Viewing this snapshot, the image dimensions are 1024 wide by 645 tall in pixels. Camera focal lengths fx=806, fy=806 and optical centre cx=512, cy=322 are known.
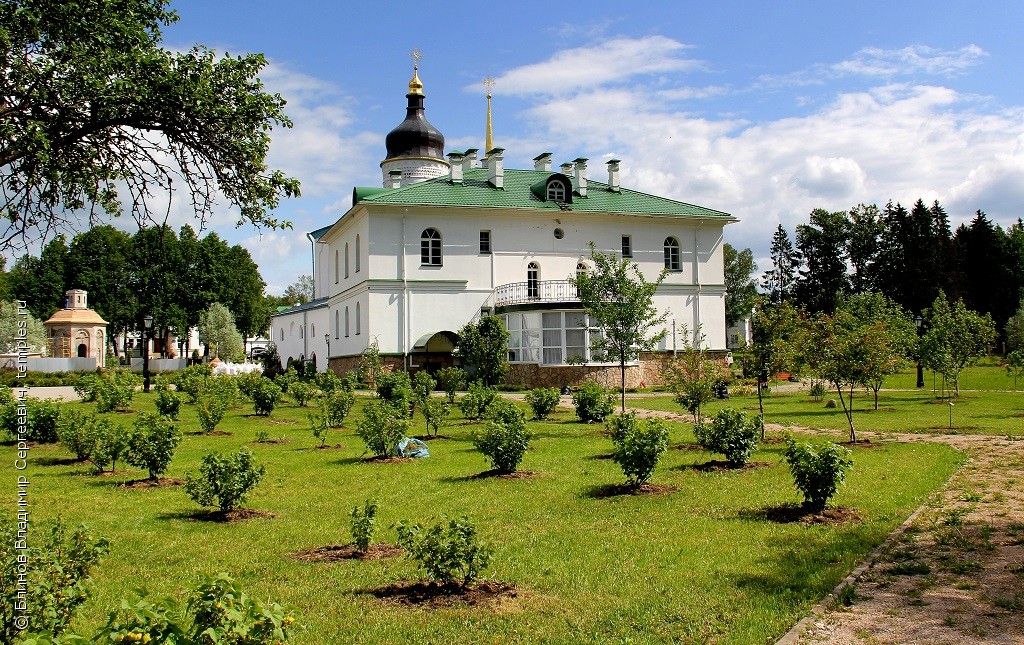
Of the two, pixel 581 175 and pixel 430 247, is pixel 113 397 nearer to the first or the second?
pixel 430 247

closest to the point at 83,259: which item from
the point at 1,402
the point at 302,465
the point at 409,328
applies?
the point at 409,328

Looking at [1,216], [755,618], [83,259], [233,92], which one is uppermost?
[83,259]

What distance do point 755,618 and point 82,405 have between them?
83.1ft

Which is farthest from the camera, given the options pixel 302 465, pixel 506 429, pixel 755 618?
pixel 302 465

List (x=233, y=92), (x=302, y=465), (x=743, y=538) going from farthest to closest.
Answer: (x=302, y=465) → (x=743, y=538) → (x=233, y=92)

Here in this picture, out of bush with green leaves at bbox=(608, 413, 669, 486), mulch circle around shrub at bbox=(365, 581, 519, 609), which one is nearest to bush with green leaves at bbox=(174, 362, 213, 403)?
bush with green leaves at bbox=(608, 413, 669, 486)

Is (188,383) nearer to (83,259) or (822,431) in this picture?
(822,431)

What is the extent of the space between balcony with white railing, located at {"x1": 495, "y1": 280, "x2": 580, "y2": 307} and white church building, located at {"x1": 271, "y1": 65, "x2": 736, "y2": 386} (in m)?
0.06

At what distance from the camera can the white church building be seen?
37.1 meters

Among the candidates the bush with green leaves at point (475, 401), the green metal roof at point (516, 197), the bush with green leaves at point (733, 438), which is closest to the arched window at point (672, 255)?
the green metal roof at point (516, 197)

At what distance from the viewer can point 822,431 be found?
18.7m

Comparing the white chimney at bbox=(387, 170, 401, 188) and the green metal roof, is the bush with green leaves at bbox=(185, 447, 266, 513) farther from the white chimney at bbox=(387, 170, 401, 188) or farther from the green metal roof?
the white chimney at bbox=(387, 170, 401, 188)

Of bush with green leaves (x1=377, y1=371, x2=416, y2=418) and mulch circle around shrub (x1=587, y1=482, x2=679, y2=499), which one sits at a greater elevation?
bush with green leaves (x1=377, y1=371, x2=416, y2=418)

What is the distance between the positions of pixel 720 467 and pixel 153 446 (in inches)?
345
